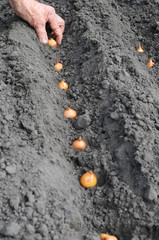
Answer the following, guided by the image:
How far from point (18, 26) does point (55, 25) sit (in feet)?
1.69

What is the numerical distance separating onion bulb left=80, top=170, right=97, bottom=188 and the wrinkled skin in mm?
2200

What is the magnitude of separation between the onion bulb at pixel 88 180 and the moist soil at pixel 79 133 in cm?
4

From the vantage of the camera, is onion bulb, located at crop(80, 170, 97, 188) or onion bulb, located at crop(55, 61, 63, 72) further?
onion bulb, located at crop(55, 61, 63, 72)

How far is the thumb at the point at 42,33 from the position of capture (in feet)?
12.4

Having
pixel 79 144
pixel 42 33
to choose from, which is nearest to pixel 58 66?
pixel 42 33

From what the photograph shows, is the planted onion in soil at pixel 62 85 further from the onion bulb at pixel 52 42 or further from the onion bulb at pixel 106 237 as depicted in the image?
the onion bulb at pixel 106 237

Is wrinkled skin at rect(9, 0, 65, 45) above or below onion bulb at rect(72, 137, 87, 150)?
above

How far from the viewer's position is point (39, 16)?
12.3 feet

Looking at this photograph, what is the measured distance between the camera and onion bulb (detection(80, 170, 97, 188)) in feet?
7.96

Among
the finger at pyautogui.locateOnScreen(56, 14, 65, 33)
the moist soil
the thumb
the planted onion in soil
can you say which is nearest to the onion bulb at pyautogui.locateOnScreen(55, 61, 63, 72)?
the moist soil

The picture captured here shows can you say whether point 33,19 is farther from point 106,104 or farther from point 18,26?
point 106,104

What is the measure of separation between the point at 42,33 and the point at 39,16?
0.74ft

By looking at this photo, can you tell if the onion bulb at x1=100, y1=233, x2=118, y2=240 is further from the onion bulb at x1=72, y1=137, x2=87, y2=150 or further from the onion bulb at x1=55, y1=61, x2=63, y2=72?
the onion bulb at x1=55, y1=61, x2=63, y2=72

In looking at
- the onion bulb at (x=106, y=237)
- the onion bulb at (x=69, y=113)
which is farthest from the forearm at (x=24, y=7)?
the onion bulb at (x=106, y=237)
